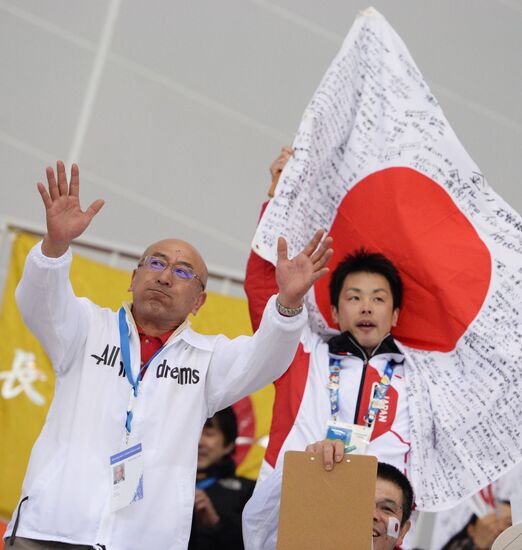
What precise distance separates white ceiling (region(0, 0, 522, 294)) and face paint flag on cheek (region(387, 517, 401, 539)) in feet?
8.21

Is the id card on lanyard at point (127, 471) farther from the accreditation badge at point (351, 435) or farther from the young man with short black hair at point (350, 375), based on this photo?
the accreditation badge at point (351, 435)

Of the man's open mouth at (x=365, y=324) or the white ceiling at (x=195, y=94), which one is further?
the white ceiling at (x=195, y=94)

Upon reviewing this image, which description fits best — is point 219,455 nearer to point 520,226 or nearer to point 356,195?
point 356,195

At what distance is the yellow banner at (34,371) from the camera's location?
4031 mm

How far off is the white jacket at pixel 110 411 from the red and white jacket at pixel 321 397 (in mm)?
358

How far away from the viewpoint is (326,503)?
232cm

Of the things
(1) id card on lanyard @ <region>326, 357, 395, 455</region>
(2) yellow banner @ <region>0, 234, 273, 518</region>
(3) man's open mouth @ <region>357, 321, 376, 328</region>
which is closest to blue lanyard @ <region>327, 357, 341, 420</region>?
(1) id card on lanyard @ <region>326, 357, 395, 455</region>

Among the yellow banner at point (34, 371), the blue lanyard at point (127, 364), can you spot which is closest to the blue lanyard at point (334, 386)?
the blue lanyard at point (127, 364)

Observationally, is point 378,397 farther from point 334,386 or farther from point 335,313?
point 335,313

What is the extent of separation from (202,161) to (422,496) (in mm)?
2460

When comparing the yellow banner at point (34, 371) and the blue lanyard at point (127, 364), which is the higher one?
the yellow banner at point (34, 371)

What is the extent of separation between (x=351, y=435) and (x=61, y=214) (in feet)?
3.11

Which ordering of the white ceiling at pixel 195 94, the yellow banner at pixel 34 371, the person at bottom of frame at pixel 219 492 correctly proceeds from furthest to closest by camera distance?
1. the white ceiling at pixel 195 94
2. the yellow banner at pixel 34 371
3. the person at bottom of frame at pixel 219 492

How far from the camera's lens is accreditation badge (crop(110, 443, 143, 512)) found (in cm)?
243
